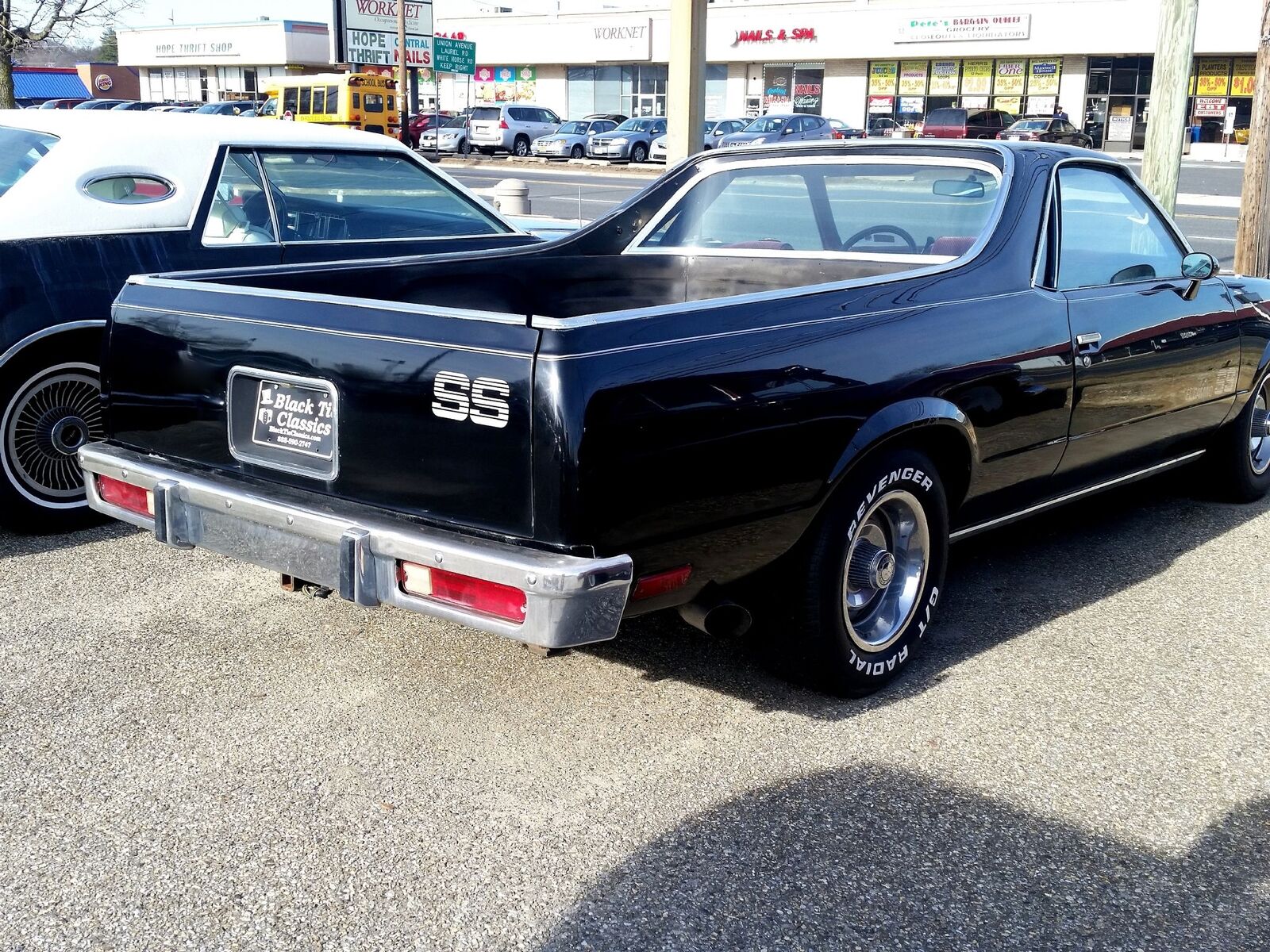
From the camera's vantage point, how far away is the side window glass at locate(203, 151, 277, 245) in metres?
5.88

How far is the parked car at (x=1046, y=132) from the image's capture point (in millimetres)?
37656

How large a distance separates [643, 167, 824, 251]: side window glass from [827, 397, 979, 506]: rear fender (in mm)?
1329

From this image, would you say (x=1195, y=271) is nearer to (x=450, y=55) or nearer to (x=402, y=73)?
(x=402, y=73)

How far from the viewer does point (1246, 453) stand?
598cm

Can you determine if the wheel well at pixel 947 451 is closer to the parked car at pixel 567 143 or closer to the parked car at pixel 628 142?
the parked car at pixel 628 142

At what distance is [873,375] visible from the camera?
3.61m

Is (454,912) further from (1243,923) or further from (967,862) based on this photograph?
(1243,923)

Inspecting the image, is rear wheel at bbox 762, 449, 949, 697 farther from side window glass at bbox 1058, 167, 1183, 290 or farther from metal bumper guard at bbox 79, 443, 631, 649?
side window glass at bbox 1058, 167, 1183, 290

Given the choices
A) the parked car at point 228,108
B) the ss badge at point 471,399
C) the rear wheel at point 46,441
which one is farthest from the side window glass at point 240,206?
the parked car at point 228,108

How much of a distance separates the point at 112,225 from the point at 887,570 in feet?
12.0

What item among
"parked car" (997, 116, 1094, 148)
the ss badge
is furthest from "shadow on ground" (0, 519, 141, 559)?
"parked car" (997, 116, 1094, 148)

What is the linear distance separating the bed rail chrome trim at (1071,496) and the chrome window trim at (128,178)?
378cm

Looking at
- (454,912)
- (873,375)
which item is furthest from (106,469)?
(873,375)

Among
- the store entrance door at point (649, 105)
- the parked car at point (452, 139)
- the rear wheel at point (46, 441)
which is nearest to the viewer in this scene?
the rear wheel at point (46, 441)
